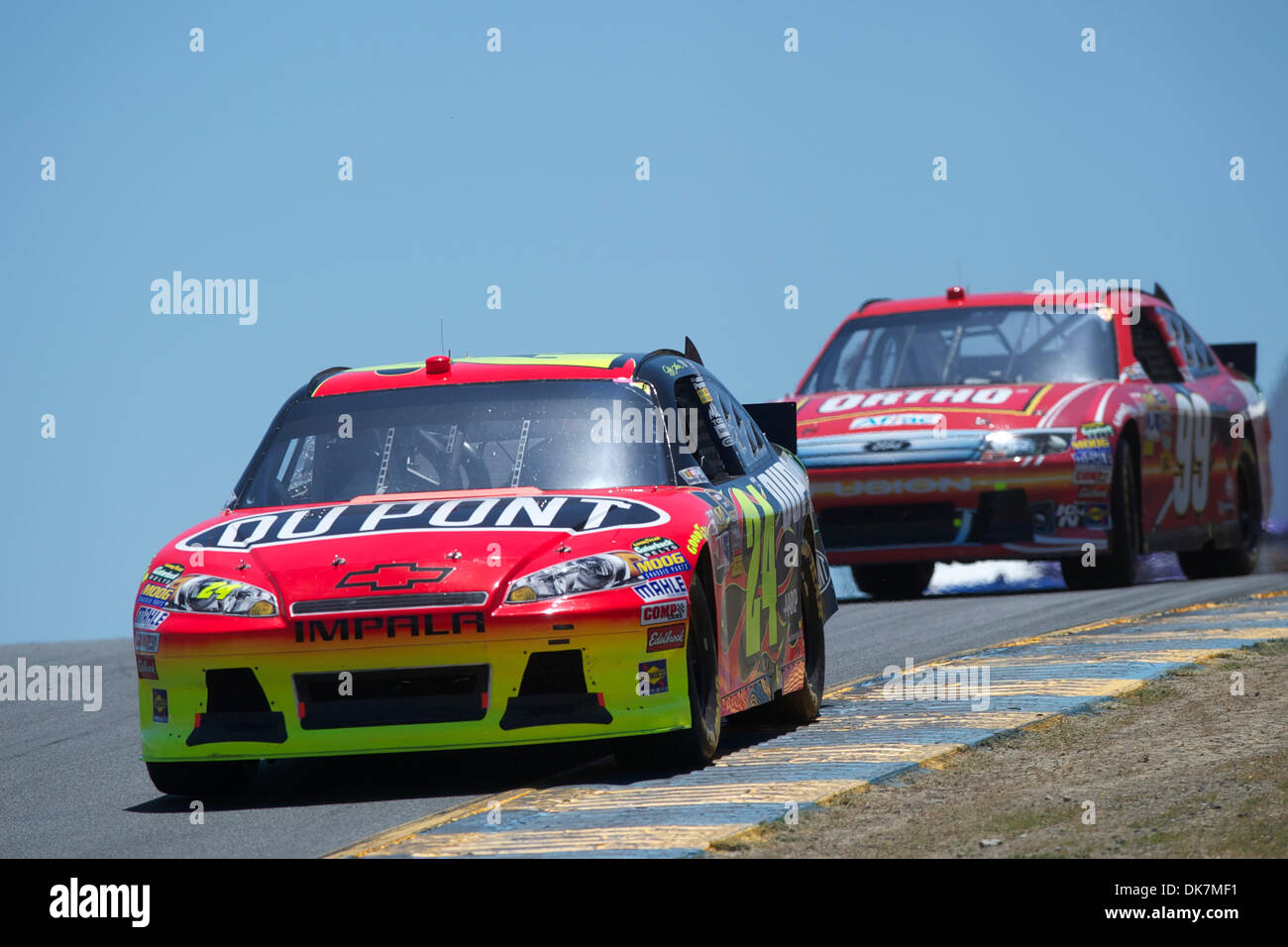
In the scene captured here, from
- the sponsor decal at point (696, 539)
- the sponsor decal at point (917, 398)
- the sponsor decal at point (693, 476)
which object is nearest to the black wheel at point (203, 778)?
the sponsor decal at point (696, 539)

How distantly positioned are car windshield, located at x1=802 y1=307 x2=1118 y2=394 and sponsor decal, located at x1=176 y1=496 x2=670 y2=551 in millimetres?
8228

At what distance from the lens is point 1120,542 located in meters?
14.6

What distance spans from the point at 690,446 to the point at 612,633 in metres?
1.38

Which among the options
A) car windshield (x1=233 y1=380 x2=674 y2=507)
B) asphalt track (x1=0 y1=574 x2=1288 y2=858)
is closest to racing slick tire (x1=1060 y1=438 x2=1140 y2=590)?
asphalt track (x1=0 y1=574 x2=1288 y2=858)

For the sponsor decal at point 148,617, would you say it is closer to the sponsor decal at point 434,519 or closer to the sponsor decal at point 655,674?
the sponsor decal at point 434,519

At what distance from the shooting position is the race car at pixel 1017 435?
14.3 m

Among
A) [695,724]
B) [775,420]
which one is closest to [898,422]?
[775,420]

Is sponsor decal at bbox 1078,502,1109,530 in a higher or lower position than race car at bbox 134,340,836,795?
lower

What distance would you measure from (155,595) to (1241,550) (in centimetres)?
1186

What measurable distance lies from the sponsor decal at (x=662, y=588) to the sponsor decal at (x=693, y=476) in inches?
29.1

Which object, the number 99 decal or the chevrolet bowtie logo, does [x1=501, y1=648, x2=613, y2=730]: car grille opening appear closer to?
the chevrolet bowtie logo

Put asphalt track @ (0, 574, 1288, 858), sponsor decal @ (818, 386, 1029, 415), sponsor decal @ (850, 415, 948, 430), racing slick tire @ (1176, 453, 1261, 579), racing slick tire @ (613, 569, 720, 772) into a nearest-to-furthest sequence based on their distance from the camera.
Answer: asphalt track @ (0, 574, 1288, 858)
racing slick tire @ (613, 569, 720, 772)
sponsor decal @ (850, 415, 948, 430)
sponsor decal @ (818, 386, 1029, 415)
racing slick tire @ (1176, 453, 1261, 579)

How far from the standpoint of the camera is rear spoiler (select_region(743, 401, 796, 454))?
9.74m
